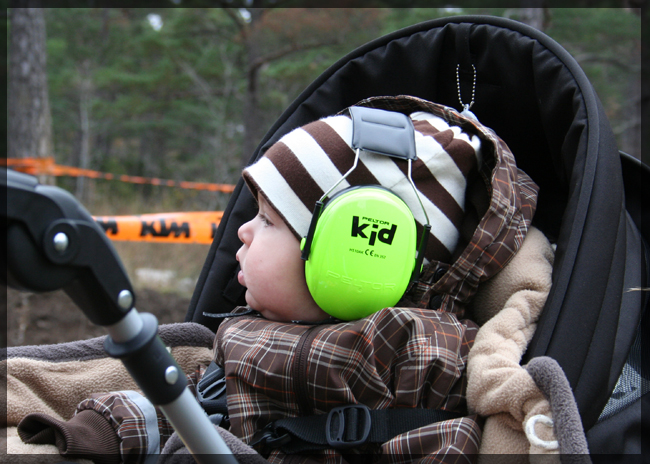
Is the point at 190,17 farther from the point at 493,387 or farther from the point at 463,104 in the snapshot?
the point at 493,387

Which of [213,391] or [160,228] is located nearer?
[213,391]

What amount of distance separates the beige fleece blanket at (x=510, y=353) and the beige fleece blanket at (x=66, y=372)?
79 centimetres

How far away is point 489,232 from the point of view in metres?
1.26

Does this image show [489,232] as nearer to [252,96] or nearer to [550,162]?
[550,162]

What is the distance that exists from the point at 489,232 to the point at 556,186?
1.72 feet

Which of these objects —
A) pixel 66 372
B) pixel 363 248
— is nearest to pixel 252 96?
pixel 66 372

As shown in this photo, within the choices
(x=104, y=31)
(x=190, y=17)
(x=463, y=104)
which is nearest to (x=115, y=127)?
(x=104, y=31)

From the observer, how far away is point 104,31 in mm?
17453

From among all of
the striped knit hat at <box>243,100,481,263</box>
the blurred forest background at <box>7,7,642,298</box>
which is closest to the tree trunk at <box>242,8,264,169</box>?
the blurred forest background at <box>7,7,642,298</box>

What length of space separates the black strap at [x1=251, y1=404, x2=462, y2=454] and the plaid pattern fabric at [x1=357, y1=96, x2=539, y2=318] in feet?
0.98

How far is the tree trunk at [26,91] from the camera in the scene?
18.2 feet

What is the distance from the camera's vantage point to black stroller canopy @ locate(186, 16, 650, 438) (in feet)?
3.59

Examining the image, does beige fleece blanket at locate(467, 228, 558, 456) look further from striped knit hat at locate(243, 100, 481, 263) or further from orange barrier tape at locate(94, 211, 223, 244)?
orange barrier tape at locate(94, 211, 223, 244)

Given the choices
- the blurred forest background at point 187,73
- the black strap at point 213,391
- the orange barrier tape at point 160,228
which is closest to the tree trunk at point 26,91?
the blurred forest background at point 187,73
